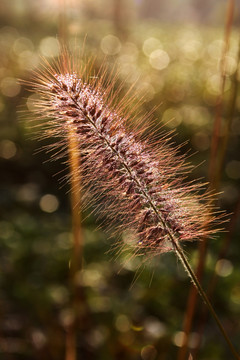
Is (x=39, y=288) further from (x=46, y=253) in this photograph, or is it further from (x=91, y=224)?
(x=91, y=224)

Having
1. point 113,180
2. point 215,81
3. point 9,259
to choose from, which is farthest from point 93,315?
point 215,81

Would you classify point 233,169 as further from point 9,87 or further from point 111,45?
point 111,45

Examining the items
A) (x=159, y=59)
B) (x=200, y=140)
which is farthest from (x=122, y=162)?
(x=159, y=59)

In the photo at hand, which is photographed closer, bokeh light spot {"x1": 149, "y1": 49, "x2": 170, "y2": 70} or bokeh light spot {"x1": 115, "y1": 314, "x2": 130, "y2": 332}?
bokeh light spot {"x1": 115, "y1": 314, "x2": 130, "y2": 332}

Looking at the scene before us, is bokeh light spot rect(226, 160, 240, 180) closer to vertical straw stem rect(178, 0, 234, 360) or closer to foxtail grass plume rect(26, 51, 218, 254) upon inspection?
vertical straw stem rect(178, 0, 234, 360)

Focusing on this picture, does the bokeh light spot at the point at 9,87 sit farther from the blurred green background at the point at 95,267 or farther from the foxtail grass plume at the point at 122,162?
the foxtail grass plume at the point at 122,162

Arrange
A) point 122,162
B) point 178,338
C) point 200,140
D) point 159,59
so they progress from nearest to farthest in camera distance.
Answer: point 122,162 < point 178,338 < point 200,140 < point 159,59

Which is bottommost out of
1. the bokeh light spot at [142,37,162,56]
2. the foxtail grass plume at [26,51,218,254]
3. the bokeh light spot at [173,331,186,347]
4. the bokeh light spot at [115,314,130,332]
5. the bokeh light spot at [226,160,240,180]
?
the bokeh light spot at [173,331,186,347]

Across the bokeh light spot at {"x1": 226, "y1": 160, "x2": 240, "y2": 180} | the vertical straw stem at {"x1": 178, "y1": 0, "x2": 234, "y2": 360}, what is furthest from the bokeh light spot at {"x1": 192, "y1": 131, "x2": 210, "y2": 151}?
the vertical straw stem at {"x1": 178, "y1": 0, "x2": 234, "y2": 360}

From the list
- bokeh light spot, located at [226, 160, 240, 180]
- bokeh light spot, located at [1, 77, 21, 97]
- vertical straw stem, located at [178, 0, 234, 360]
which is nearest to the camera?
vertical straw stem, located at [178, 0, 234, 360]

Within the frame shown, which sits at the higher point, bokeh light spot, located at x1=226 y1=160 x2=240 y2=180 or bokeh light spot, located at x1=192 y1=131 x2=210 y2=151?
bokeh light spot, located at x1=192 y1=131 x2=210 y2=151

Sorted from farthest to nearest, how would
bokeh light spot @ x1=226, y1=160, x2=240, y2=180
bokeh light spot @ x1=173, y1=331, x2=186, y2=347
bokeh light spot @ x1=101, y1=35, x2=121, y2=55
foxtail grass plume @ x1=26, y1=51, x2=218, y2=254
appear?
bokeh light spot @ x1=101, y1=35, x2=121, y2=55, bokeh light spot @ x1=226, y1=160, x2=240, y2=180, bokeh light spot @ x1=173, y1=331, x2=186, y2=347, foxtail grass plume @ x1=26, y1=51, x2=218, y2=254

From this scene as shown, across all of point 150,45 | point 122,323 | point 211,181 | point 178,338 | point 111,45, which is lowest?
point 178,338
